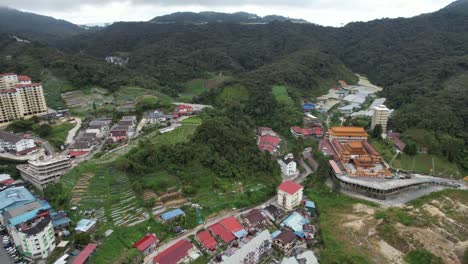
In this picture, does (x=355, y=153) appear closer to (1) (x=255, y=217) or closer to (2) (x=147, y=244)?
(1) (x=255, y=217)

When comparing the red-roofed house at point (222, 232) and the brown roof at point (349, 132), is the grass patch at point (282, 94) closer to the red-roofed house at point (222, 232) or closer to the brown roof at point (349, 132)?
the brown roof at point (349, 132)

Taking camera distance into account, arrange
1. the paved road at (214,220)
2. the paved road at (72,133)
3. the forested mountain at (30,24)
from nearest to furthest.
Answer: the paved road at (214,220) → the paved road at (72,133) → the forested mountain at (30,24)

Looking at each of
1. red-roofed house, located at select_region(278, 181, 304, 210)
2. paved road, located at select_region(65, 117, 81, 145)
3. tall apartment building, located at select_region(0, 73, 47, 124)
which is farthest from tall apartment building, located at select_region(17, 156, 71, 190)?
red-roofed house, located at select_region(278, 181, 304, 210)

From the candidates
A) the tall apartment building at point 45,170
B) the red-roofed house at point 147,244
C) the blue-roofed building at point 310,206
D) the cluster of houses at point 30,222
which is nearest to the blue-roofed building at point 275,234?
the blue-roofed building at point 310,206

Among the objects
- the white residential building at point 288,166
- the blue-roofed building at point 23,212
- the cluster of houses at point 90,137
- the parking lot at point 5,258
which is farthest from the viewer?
the white residential building at point 288,166

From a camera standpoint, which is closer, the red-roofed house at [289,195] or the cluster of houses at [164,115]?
the red-roofed house at [289,195]

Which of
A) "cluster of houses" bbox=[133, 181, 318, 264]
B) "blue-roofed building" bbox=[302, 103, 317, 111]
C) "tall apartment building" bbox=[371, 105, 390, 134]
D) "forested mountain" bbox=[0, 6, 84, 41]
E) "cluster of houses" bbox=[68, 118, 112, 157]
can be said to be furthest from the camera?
Result: "forested mountain" bbox=[0, 6, 84, 41]

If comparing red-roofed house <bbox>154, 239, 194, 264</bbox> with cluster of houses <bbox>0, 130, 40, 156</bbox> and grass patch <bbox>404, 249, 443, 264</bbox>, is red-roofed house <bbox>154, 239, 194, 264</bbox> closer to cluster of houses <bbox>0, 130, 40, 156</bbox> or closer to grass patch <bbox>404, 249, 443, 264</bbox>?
grass patch <bbox>404, 249, 443, 264</bbox>
